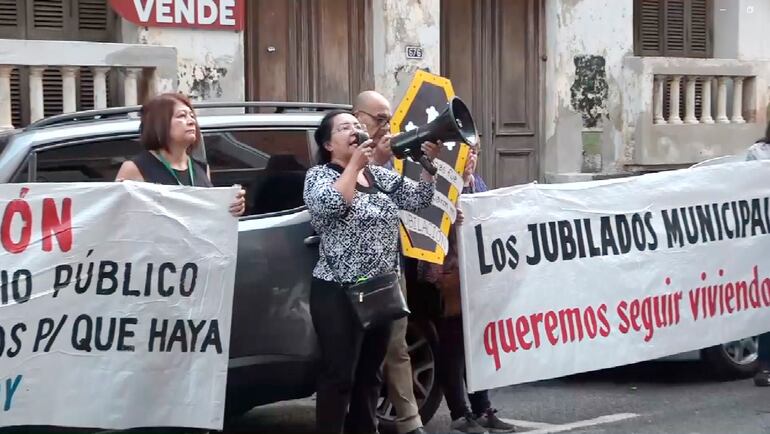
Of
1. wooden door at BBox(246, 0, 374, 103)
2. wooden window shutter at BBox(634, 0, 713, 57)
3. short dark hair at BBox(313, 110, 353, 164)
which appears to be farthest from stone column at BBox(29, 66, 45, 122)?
wooden window shutter at BBox(634, 0, 713, 57)

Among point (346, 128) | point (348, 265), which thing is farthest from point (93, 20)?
point (348, 265)

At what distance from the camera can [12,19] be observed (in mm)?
10648

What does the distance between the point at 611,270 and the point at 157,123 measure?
116 inches

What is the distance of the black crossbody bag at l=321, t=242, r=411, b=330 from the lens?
218 inches

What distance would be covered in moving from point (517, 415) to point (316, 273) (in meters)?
2.20

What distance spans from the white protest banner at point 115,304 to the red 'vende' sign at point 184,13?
544cm

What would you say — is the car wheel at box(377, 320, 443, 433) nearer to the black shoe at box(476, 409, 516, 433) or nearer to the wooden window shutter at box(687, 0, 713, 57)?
the black shoe at box(476, 409, 516, 433)

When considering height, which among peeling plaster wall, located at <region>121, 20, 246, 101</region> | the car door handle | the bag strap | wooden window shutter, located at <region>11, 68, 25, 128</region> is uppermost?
peeling plaster wall, located at <region>121, 20, 246, 101</region>

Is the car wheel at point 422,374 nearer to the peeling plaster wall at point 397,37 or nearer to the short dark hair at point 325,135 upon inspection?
the short dark hair at point 325,135

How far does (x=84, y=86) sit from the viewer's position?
1082cm

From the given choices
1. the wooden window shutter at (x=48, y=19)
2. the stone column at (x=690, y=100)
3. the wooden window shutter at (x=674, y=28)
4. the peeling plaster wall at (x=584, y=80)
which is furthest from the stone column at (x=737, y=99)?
the wooden window shutter at (x=48, y=19)

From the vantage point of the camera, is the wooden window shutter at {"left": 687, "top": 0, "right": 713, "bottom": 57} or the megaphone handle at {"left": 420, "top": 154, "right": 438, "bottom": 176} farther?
the wooden window shutter at {"left": 687, "top": 0, "right": 713, "bottom": 57}

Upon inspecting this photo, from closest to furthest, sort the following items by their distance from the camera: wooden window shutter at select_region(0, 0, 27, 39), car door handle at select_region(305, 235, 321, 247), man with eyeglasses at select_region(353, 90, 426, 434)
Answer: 1. car door handle at select_region(305, 235, 321, 247)
2. man with eyeglasses at select_region(353, 90, 426, 434)
3. wooden window shutter at select_region(0, 0, 27, 39)

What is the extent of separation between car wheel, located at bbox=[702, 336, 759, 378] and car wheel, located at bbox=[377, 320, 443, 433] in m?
2.30
